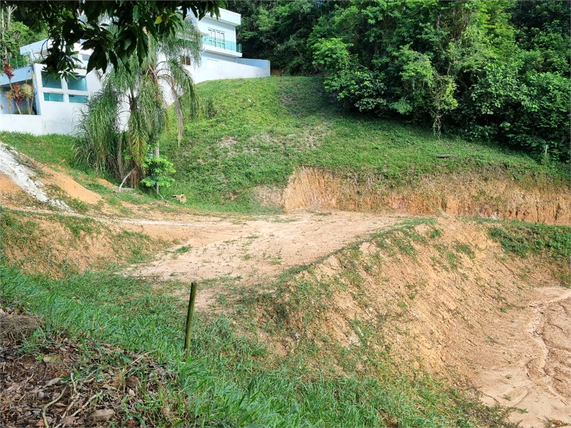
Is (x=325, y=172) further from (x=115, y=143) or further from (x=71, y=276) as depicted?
(x=71, y=276)

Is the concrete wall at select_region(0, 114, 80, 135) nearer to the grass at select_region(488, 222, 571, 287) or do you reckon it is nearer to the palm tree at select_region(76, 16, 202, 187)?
the palm tree at select_region(76, 16, 202, 187)

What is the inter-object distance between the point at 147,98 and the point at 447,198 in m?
10.6

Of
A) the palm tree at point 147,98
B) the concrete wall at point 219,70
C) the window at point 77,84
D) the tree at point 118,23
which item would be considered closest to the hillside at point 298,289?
the palm tree at point 147,98

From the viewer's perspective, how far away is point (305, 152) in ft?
57.2

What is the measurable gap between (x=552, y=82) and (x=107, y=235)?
15.5 metres

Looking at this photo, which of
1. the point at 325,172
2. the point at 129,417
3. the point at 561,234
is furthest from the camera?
the point at 325,172

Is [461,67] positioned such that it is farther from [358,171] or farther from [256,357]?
[256,357]

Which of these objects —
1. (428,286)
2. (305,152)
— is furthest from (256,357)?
(305,152)

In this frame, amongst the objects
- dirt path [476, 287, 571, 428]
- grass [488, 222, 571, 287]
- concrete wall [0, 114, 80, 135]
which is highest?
concrete wall [0, 114, 80, 135]

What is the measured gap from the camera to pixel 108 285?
721 cm

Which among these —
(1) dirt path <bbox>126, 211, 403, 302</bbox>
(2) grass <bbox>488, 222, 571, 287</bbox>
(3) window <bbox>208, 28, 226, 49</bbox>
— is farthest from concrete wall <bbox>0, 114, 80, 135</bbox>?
(2) grass <bbox>488, 222, 571, 287</bbox>

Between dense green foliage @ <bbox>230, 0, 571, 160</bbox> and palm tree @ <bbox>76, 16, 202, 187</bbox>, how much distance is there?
7.03 meters

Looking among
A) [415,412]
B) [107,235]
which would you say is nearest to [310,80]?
[107,235]

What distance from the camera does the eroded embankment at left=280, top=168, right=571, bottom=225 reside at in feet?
49.6
